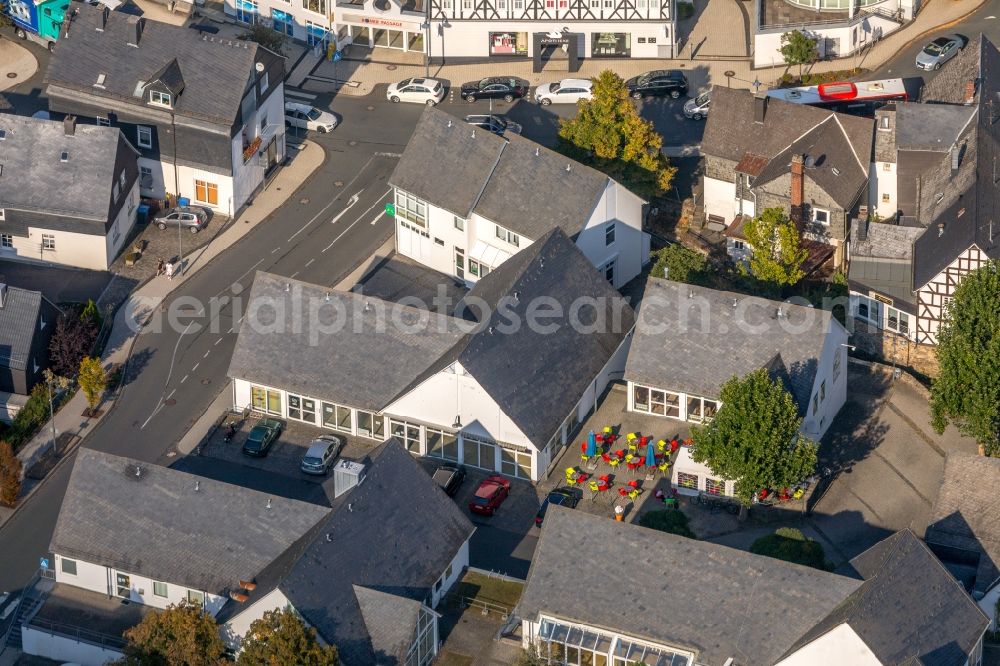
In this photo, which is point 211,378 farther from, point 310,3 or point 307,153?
point 310,3

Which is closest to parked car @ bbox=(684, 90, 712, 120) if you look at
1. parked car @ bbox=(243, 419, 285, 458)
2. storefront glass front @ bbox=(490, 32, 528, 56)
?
storefront glass front @ bbox=(490, 32, 528, 56)

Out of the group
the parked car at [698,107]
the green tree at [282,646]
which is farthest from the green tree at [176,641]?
the parked car at [698,107]

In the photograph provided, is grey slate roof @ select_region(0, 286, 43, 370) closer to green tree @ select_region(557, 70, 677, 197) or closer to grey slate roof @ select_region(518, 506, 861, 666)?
grey slate roof @ select_region(518, 506, 861, 666)

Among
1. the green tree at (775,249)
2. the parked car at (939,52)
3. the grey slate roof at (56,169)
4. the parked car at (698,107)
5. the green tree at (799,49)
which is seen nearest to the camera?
the green tree at (775,249)

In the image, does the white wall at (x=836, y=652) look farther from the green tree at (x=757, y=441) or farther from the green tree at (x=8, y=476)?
the green tree at (x=8, y=476)

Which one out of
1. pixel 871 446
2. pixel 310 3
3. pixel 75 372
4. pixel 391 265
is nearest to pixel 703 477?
pixel 871 446

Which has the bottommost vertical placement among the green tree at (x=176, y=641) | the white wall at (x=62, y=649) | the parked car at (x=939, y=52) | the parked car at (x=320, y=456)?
the white wall at (x=62, y=649)
